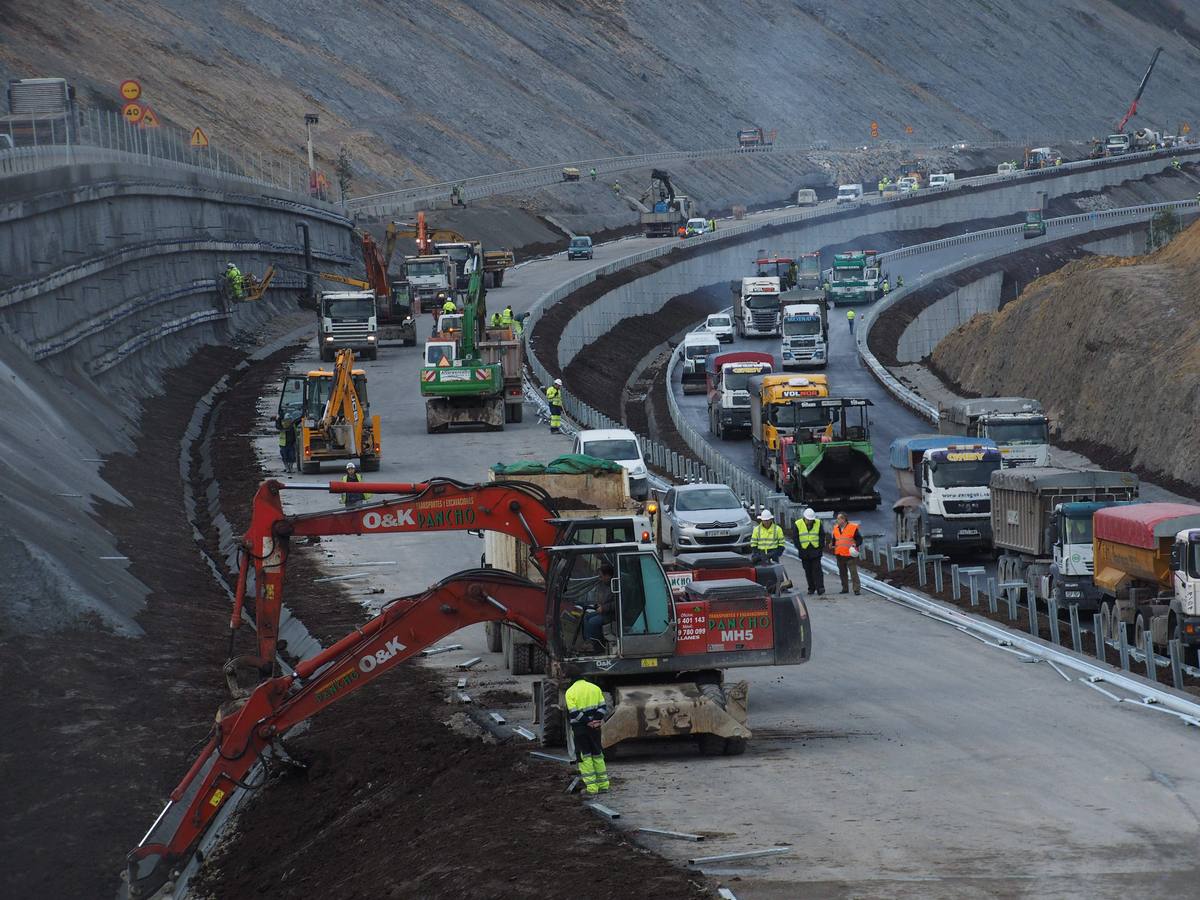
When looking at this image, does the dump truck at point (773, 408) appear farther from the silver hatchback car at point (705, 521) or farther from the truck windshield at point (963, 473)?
the silver hatchback car at point (705, 521)

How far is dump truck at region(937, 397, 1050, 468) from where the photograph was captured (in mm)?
44312

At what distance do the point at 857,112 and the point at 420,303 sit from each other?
407ft

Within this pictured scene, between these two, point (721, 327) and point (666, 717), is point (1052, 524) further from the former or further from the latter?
point (721, 327)

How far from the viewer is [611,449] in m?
39.9

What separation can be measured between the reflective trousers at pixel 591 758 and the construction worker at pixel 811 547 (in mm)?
13176

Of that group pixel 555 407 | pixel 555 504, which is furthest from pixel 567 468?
pixel 555 407

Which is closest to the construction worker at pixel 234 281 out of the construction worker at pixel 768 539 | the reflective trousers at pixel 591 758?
the construction worker at pixel 768 539

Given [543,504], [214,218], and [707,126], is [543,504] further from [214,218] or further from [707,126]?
[707,126]

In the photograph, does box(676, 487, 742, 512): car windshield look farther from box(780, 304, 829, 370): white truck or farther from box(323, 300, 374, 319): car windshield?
box(780, 304, 829, 370): white truck

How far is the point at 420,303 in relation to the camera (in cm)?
7706

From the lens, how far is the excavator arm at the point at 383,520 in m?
18.4

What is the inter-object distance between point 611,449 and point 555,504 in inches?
643

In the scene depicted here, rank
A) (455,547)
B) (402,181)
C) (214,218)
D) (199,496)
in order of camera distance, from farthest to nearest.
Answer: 1. (402,181)
2. (214,218)
3. (199,496)
4. (455,547)

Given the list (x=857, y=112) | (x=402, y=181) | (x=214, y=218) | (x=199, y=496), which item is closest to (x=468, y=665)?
(x=199, y=496)
